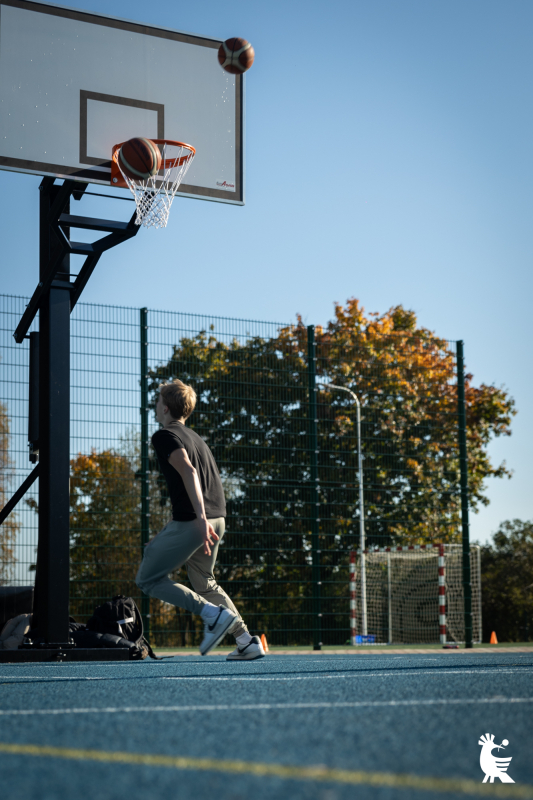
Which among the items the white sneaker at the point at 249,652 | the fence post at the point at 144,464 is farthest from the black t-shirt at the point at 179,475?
the fence post at the point at 144,464

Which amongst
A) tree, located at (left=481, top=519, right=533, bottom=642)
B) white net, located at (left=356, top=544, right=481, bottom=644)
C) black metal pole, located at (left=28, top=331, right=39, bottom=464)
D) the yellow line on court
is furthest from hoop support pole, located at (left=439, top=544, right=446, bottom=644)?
tree, located at (left=481, top=519, right=533, bottom=642)

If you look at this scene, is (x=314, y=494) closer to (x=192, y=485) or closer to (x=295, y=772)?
(x=192, y=485)

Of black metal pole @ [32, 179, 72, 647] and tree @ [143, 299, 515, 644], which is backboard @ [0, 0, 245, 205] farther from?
tree @ [143, 299, 515, 644]

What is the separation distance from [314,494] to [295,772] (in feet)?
31.7

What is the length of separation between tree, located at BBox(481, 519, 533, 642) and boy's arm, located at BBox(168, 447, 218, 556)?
21.8m

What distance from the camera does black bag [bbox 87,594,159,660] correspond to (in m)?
7.26

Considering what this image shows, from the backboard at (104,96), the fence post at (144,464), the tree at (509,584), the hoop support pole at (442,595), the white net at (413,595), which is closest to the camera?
the backboard at (104,96)

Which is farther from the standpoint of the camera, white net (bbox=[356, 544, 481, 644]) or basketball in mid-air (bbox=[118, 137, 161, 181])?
white net (bbox=[356, 544, 481, 644])

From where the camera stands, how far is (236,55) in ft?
24.6

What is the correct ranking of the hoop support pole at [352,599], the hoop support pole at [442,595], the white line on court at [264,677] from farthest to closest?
the hoop support pole at [442,595], the hoop support pole at [352,599], the white line on court at [264,677]

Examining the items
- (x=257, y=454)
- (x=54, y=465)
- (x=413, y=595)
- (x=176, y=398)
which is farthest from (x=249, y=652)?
(x=413, y=595)

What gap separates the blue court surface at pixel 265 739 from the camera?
158 cm

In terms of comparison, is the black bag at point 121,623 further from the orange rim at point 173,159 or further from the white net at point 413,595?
the white net at point 413,595

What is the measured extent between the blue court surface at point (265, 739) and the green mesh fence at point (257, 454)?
578 centimetres
